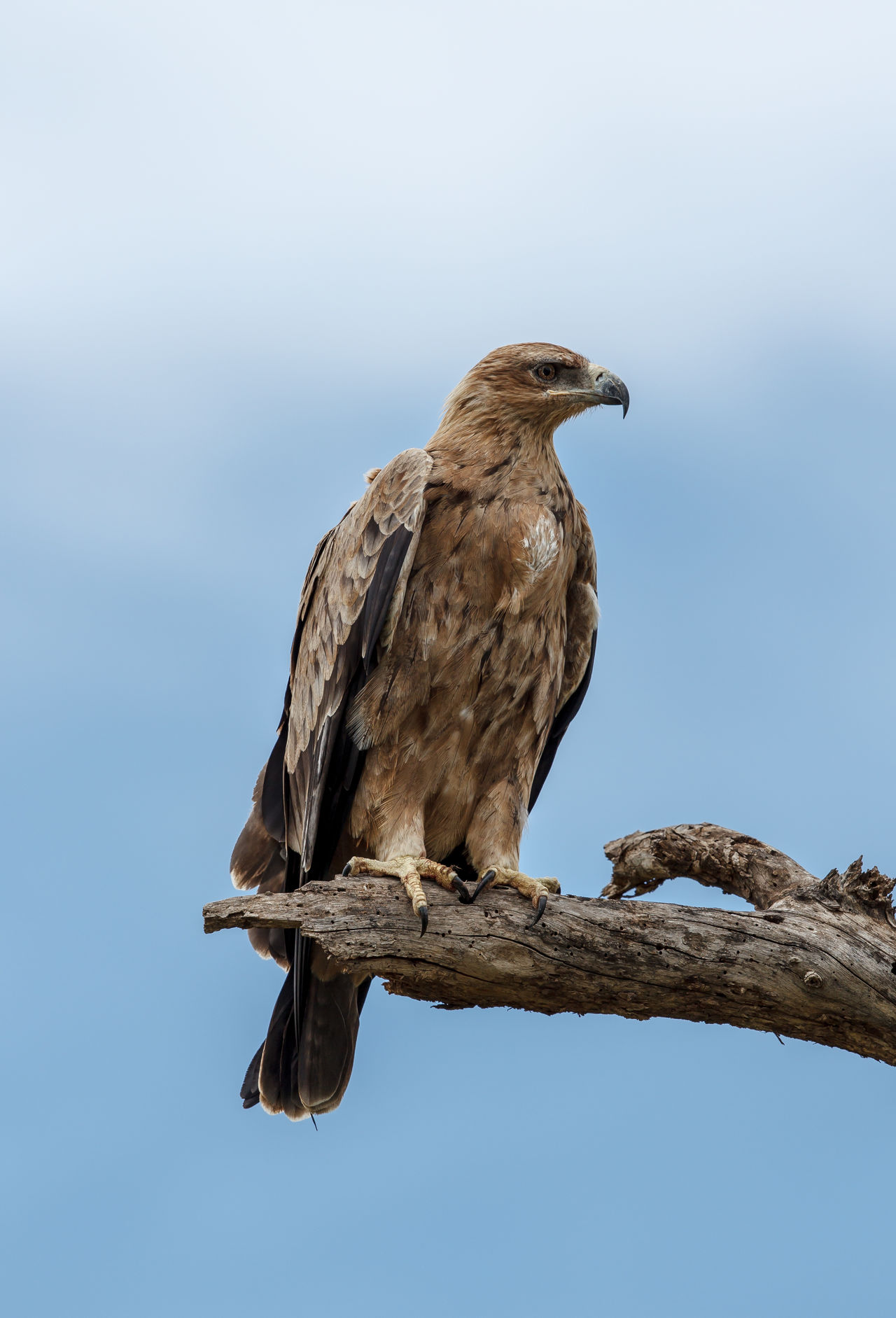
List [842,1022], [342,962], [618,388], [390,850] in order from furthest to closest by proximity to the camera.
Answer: [618,388] < [390,850] < [842,1022] < [342,962]

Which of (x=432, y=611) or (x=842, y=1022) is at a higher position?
(x=432, y=611)

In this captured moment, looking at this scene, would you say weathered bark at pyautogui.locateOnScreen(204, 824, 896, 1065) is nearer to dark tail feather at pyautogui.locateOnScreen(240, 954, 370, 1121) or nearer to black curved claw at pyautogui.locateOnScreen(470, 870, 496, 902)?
black curved claw at pyautogui.locateOnScreen(470, 870, 496, 902)

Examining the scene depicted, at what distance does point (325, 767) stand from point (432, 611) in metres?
0.87

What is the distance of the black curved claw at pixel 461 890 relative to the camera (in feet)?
16.1

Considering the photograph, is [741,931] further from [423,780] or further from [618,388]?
[618,388]

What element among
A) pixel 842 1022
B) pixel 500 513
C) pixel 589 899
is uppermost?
pixel 500 513

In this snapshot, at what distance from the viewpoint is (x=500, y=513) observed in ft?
17.9

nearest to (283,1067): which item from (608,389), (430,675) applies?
(430,675)

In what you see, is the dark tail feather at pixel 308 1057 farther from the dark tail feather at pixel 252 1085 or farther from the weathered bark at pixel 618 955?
the weathered bark at pixel 618 955

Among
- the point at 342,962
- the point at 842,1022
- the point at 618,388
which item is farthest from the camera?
the point at 618,388

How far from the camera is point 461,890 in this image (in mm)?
4957

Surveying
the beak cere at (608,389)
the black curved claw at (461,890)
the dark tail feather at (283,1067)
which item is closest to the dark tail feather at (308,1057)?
the dark tail feather at (283,1067)

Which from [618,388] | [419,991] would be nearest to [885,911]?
[419,991]

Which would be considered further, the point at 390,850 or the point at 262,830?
the point at 262,830
